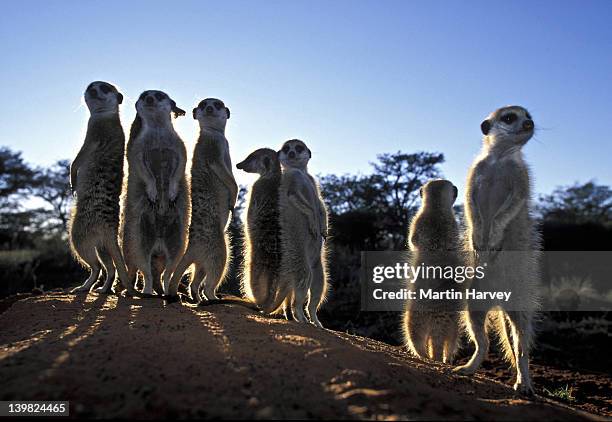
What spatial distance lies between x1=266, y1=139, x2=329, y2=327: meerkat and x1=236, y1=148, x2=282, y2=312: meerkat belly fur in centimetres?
6

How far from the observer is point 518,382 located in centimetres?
449

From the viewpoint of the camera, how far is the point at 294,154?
23.5ft

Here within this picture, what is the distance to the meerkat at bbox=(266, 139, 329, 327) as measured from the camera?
19.8ft

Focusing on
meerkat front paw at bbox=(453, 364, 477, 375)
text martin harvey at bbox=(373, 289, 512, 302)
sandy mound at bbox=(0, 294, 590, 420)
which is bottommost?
meerkat front paw at bbox=(453, 364, 477, 375)

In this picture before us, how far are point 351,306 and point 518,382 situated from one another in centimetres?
790

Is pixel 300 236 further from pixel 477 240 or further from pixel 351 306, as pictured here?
pixel 351 306

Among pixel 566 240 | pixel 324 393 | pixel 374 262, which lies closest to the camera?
pixel 324 393

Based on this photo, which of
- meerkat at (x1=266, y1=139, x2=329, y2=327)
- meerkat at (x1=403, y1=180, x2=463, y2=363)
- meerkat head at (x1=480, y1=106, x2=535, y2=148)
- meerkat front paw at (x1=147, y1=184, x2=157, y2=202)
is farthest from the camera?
meerkat front paw at (x1=147, y1=184, x2=157, y2=202)

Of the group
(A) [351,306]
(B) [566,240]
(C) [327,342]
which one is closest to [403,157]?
(B) [566,240]

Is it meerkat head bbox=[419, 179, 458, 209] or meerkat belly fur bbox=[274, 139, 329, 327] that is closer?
meerkat belly fur bbox=[274, 139, 329, 327]

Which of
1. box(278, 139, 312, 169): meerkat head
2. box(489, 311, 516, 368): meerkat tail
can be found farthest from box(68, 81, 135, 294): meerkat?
box(489, 311, 516, 368): meerkat tail

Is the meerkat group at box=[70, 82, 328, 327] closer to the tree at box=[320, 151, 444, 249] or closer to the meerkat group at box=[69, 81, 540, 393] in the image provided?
A: the meerkat group at box=[69, 81, 540, 393]

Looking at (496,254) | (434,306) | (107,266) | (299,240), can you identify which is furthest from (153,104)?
(496,254)

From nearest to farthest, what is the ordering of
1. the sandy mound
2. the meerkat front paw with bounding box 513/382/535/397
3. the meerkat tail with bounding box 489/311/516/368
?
the sandy mound, the meerkat front paw with bounding box 513/382/535/397, the meerkat tail with bounding box 489/311/516/368
